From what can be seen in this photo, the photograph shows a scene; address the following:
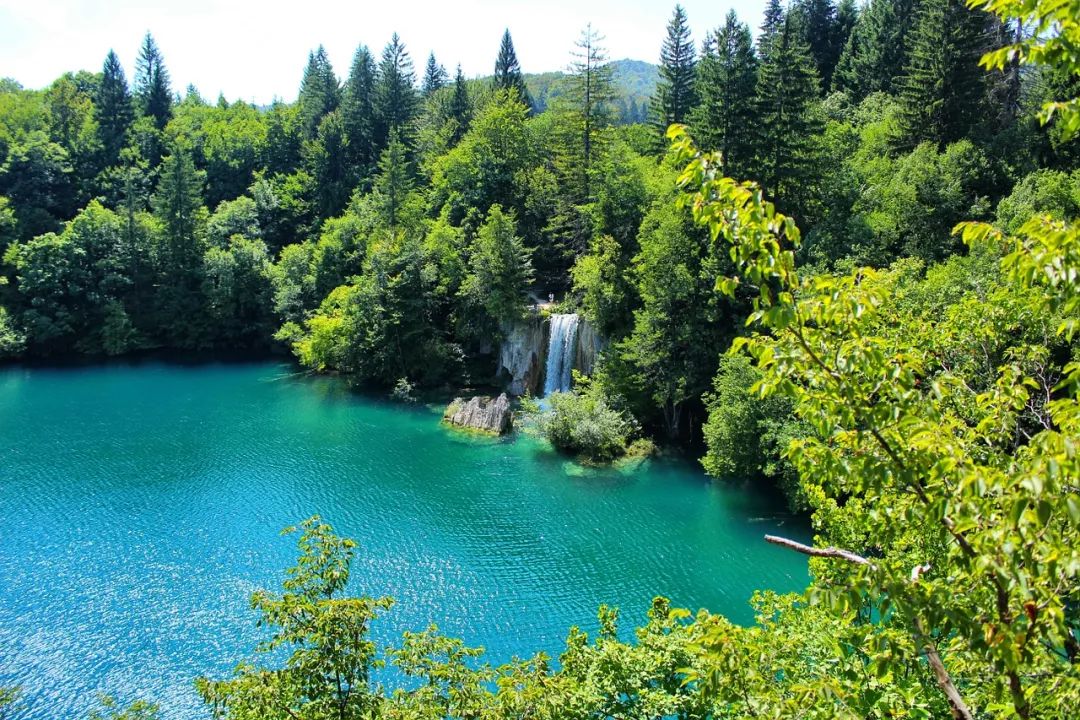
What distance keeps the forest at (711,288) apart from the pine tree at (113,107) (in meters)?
0.42

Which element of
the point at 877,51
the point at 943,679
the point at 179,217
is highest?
the point at 877,51

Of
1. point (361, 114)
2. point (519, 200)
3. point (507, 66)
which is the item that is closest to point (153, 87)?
point (361, 114)

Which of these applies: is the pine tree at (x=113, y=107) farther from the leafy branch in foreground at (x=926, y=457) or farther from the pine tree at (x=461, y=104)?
the leafy branch in foreground at (x=926, y=457)

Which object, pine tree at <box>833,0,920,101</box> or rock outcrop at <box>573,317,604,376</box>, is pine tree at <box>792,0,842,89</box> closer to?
pine tree at <box>833,0,920,101</box>

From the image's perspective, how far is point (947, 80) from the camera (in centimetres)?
3847

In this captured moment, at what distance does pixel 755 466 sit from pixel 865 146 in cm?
2349

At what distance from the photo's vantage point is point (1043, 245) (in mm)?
3959

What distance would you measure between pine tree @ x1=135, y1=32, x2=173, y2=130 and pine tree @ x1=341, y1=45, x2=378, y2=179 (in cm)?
2306

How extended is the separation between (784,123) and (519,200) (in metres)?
19.8

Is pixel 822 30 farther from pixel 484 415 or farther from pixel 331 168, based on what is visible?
pixel 484 415

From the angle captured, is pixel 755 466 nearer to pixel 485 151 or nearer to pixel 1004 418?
pixel 1004 418

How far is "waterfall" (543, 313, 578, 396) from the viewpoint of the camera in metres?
39.7

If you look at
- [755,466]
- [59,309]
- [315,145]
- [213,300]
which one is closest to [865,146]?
[755,466]

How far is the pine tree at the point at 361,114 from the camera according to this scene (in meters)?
72.9
